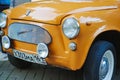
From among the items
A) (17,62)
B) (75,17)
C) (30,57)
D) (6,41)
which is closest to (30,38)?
(30,57)

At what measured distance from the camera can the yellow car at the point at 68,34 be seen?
403 cm

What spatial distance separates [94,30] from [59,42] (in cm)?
49

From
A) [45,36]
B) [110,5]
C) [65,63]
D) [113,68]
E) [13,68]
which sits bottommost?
[13,68]

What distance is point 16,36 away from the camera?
4629mm

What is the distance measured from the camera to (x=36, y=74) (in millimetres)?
5324

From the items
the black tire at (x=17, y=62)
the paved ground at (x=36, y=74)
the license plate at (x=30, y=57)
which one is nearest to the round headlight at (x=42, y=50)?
the license plate at (x=30, y=57)

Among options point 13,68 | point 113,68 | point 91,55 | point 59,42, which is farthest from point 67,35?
point 13,68

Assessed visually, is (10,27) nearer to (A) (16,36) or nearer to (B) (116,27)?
(A) (16,36)

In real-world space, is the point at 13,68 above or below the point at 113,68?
below

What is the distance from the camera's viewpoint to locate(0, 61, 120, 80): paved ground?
5.12 m

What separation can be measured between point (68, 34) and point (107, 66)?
1.04 meters

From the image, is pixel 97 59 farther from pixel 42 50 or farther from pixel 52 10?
pixel 52 10

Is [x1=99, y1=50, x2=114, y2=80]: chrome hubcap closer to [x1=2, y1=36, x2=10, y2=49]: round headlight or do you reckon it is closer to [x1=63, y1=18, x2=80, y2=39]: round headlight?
[x1=63, y1=18, x2=80, y2=39]: round headlight

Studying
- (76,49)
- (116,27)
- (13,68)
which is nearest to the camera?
(76,49)
